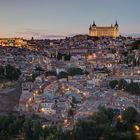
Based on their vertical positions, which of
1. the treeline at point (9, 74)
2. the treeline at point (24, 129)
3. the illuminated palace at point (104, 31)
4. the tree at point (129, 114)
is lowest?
the treeline at point (24, 129)

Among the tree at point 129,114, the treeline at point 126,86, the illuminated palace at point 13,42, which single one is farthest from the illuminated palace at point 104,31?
the tree at point 129,114

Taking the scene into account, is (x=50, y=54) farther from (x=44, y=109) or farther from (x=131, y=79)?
(x=44, y=109)

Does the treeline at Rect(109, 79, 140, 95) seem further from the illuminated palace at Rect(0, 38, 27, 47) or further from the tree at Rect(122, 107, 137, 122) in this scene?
the illuminated palace at Rect(0, 38, 27, 47)

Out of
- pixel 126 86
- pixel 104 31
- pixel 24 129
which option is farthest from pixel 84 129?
pixel 104 31

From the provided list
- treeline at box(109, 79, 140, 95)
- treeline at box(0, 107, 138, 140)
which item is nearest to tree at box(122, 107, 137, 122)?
treeline at box(0, 107, 138, 140)

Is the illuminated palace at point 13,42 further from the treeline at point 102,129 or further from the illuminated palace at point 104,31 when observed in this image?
the treeline at point 102,129

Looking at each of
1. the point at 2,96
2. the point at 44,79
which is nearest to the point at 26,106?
the point at 2,96

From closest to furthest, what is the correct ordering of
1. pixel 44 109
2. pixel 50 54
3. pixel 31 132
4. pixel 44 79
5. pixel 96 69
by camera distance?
pixel 31 132, pixel 44 109, pixel 44 79, pixel 96 69, pixel 50 54
